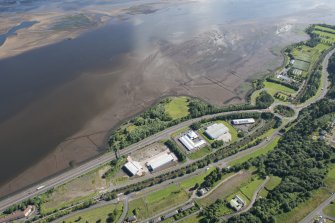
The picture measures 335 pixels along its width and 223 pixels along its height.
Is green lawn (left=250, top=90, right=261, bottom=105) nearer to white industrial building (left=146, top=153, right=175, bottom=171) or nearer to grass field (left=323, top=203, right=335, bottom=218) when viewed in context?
white industrial building (left=146, top=153, right=175, bottom=171)

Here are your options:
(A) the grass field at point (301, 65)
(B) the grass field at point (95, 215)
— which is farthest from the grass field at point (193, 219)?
(A) the grass field at point (301, 65)

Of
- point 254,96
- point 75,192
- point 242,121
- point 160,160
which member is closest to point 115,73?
point 160,160

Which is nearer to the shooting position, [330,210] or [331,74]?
[330,210]

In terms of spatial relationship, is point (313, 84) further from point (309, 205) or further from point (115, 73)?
point (115, 73)

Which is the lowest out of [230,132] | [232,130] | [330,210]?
[330,210]

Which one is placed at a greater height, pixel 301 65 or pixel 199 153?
pixel 301 65

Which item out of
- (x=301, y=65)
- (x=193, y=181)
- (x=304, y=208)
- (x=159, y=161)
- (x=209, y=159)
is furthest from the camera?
(x=301, y=65)
